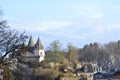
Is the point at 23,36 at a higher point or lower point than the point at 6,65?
higher

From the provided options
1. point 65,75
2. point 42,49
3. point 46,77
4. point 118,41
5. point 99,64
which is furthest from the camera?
point 118,41

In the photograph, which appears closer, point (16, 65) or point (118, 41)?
point (16, 65)

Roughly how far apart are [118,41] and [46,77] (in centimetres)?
10468

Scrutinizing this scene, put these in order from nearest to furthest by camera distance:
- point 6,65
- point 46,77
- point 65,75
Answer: point 6,65
point 46,77
point 65,75

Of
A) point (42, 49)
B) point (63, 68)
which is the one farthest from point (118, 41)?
point (63, 68)

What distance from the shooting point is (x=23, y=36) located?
32.3m

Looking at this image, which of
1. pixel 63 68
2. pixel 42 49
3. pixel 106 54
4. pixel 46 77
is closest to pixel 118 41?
pixel 106 54

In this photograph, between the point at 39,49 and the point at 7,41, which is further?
the point at 39,49

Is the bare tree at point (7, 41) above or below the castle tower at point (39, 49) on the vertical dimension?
below

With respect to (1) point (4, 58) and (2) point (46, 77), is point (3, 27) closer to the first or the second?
(1) point (4, 58)

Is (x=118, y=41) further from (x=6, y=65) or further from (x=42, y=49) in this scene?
(x=6, y=65)

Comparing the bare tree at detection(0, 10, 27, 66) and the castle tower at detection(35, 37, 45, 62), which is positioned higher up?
the castle tower at detection(35, 37, 45, 62)

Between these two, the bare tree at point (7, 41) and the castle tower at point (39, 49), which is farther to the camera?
the castle tower at point (39, 49)

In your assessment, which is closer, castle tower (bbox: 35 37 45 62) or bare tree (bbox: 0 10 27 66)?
bare tree (bbox: 0 10 27 66)
